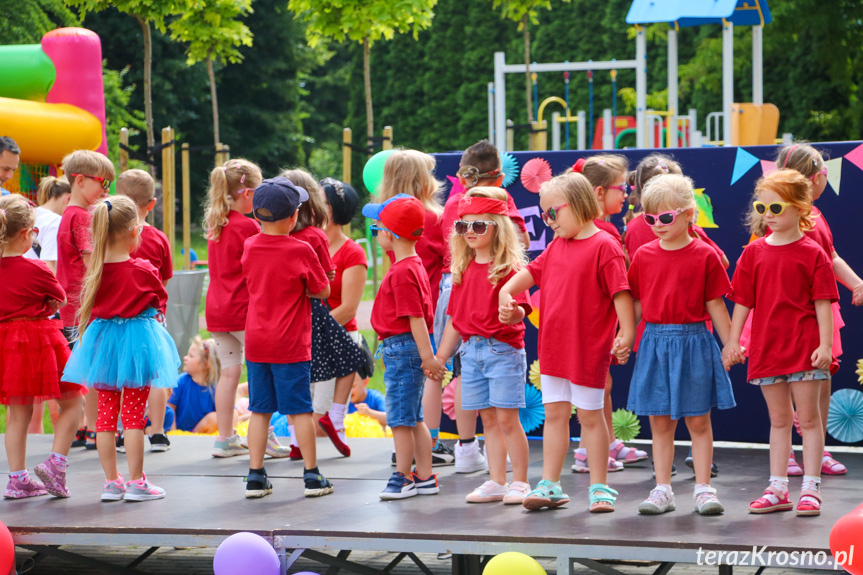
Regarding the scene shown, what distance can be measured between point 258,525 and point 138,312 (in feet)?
4.15

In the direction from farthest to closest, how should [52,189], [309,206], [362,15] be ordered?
1. [362,15]
2. [52,189]
3. [309,206]

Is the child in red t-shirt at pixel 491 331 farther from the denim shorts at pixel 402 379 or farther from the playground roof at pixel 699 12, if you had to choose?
the playground roof at pixel 699 12

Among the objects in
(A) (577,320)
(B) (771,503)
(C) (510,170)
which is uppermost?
(C) (510,170)

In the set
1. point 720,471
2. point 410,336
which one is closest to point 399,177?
point 410,336

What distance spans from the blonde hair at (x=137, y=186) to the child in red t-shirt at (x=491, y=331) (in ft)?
6.19

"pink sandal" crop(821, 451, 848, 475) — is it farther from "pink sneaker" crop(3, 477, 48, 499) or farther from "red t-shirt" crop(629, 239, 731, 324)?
"pink sneaker" crop(3, 477, 48, 499)

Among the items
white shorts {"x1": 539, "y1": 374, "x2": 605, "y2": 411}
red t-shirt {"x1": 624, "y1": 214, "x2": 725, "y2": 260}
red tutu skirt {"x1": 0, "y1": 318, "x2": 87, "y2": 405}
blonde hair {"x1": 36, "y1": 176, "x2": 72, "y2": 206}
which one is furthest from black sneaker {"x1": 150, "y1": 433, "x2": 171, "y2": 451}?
red t-shirt {"x1": 624, "y1": 214, "x2": 725, "y2": 260}

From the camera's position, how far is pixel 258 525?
14.7 feet

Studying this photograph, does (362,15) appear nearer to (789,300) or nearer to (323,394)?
(323,394)

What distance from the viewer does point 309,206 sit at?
17.5ft

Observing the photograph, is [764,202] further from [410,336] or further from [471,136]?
[471,136]

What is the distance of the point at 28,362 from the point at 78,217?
3.25 ft

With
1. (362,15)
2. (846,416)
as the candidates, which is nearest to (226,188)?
(846,416)

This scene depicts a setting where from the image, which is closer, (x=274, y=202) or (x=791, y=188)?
(x=791, y=188)
